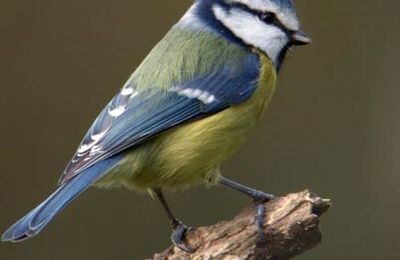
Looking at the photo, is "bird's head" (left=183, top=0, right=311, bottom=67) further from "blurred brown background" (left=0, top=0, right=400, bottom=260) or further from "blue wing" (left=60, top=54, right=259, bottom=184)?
"blurred brown background" (left=0, top=0, right=400, bottom=260)

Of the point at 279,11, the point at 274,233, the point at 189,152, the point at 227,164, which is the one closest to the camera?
the point at 274,233

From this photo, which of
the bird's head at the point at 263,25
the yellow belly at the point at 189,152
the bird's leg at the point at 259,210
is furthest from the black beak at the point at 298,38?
the bird's leg at the point at 259,210

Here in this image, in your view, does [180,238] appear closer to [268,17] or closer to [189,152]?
[189,152]

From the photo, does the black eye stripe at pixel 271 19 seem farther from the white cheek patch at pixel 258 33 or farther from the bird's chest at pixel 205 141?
the bird's chest at pixel 205 141

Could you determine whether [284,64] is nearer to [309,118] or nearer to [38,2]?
[309,118]

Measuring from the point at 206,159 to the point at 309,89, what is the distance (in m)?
1.08

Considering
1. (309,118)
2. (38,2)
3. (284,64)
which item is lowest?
(309,118)

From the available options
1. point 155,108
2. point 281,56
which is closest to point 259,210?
point 155,108

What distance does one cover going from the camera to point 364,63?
3402 mm

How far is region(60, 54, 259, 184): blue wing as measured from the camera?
90.4 inches

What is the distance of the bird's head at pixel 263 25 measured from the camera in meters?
2.48

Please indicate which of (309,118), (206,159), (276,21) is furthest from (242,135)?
(309,118)

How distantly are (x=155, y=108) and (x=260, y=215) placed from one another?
13.8 inches

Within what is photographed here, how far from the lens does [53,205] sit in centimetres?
219
